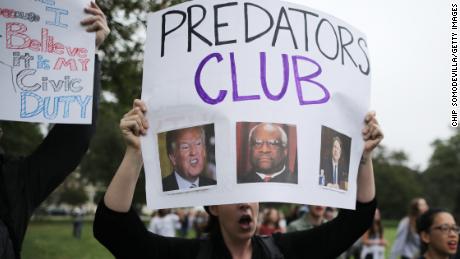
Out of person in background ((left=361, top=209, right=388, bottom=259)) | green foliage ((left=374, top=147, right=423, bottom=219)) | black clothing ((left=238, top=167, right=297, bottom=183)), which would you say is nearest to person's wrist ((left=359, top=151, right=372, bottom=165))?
black clothing ((left=238, top=167, right=297, bottom=183))

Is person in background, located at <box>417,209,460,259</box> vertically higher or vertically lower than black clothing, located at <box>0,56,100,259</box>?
lower

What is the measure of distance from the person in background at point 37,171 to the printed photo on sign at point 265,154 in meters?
0.78

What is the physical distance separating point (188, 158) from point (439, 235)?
2.57 meters

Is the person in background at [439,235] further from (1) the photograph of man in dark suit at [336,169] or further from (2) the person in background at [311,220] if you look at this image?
(1) the photograph of man in dark suit at [336,169]

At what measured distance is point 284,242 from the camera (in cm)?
247

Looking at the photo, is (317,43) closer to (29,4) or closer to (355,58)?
(355,58)

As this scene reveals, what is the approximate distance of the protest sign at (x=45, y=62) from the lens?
8.13ft

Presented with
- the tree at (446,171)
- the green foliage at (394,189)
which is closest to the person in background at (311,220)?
the tree at (446,171)

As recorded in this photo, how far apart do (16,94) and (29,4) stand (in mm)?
436

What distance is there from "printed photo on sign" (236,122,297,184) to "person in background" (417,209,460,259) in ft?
7.60

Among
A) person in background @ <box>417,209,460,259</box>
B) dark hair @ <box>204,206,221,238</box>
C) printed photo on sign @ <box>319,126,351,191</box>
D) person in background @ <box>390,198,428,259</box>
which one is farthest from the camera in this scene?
Answer: person in background @ <box>390,198,428,259</box>

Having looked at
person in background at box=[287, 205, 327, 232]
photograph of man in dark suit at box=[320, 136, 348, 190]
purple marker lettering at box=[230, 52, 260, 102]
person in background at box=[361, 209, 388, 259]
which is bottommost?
person in background at box=[361, 209, 388, 259]

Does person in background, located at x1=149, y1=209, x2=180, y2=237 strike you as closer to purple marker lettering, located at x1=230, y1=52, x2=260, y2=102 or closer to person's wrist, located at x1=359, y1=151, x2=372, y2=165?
person's wrist, located at x1=359, y1=151, x2=372, y2=165

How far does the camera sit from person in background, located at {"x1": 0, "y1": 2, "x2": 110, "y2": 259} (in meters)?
2.24
